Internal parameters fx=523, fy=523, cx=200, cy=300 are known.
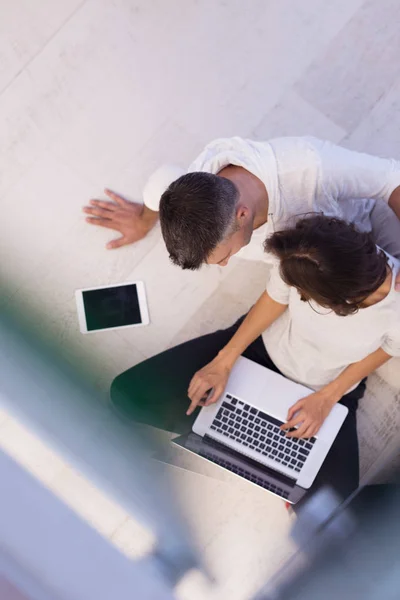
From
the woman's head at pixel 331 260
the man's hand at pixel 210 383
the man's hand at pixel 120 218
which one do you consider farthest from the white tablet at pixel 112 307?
the woman's head at pixel 331 260

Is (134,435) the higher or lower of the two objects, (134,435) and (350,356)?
the lower

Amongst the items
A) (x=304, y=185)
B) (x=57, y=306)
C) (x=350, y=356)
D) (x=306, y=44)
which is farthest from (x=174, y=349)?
(x=306, y=44)

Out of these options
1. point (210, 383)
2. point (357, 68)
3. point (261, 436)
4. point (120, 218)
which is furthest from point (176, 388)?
point (357, 68)

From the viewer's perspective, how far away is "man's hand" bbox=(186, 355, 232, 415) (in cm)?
131

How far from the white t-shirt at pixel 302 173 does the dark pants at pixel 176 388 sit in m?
0.45

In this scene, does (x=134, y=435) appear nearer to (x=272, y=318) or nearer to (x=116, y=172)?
(x=272, y=318)

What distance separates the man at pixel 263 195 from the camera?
35.2 inches

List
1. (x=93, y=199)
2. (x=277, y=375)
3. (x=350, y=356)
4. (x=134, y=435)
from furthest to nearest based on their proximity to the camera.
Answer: (x=93, y=199) → (x=134, y=435) → (x=277, y=375) → (x=350, y=356)

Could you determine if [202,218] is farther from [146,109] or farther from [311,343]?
[146,109]

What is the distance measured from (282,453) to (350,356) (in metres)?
0.30

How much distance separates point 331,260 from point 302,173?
200 mm

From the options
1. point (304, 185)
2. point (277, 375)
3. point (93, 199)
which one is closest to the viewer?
point (304, 185)

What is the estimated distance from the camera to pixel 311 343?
1.24 meters

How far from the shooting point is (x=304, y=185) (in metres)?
1.01
